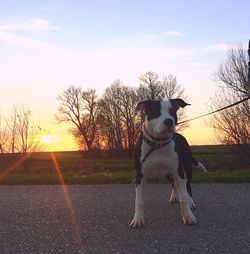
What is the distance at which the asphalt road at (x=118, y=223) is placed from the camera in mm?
5066

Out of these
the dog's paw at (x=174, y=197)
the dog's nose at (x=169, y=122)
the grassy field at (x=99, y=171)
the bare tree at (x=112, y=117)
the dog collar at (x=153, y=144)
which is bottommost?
the dog's paw at (x=174, y=197)

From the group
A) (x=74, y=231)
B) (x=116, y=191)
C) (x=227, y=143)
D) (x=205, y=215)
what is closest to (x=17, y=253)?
(x=74, y=231)

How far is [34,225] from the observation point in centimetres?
644

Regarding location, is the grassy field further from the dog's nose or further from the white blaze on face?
the dog's nose

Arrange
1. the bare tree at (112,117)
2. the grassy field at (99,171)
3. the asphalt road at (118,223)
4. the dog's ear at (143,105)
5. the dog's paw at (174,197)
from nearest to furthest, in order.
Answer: the asphalt road at (118,223), the dog's ear at (143,105), the dog's paw at (174,197), the grassy field at (99,171), the bare tree at (112,117)

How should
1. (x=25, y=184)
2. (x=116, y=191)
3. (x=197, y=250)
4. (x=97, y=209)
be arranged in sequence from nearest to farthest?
(x=197, y=250) < (x=97, y=209) < (x=116, y=191) < (x=25, y=184)

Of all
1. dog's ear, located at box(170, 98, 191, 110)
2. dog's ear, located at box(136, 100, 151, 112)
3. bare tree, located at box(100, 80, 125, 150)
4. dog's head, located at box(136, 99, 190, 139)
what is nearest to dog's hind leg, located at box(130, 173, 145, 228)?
dog's head, located at box(136, 99, 190, 139)

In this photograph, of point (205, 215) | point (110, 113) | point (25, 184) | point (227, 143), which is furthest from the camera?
point (110, 113)

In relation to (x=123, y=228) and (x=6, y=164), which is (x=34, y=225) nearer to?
(x=123, y=228)

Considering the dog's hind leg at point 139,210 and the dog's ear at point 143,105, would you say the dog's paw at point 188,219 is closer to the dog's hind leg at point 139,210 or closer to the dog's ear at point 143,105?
the dog's hind leg at point 139,210

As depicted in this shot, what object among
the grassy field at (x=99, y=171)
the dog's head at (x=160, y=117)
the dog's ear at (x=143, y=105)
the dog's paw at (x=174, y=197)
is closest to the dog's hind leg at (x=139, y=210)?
the dog's head at (x=160, y=117)

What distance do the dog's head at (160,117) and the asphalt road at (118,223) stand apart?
121 cm

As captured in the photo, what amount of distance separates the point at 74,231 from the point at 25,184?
6905mm

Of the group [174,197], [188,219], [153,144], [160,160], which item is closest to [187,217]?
[188,219]
